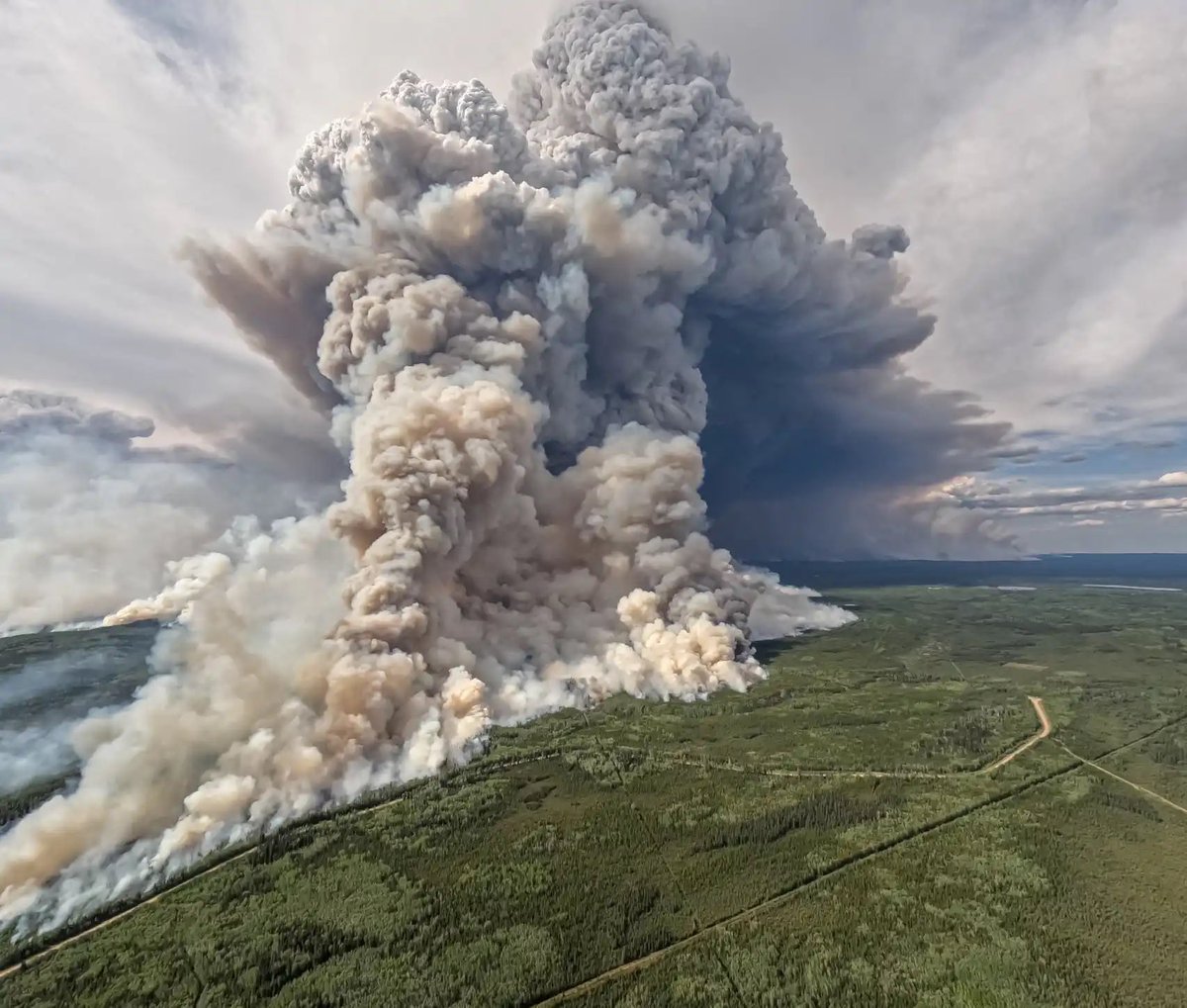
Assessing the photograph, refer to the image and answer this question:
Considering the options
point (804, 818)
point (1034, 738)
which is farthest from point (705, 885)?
point (1034, 738)

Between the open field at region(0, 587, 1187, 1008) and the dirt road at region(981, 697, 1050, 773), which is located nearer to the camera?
the open field at region(0, 587, 1187, 1008)

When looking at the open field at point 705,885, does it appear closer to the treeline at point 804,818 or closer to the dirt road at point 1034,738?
the treeline at point 804,818

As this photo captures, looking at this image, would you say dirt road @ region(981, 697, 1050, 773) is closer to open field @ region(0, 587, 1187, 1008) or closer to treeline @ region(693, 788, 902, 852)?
open field @ region(0, 587, 1187, 1008)

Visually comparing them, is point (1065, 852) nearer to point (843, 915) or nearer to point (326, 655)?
point (843, 915)

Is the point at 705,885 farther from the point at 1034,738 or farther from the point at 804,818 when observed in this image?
the point at 1034,738

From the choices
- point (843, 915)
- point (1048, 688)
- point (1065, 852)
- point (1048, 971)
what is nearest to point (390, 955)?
point (843, 915)

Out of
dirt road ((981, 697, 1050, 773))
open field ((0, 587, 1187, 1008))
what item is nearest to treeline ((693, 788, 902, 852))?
open field ((0, 587, 1187, 1008))

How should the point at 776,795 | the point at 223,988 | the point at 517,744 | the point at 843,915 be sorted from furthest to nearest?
the point at 517,744 < the point at 776,795 < the point at 843,915 < the point at 223,988

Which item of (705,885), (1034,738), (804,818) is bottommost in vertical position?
(1034,738)
